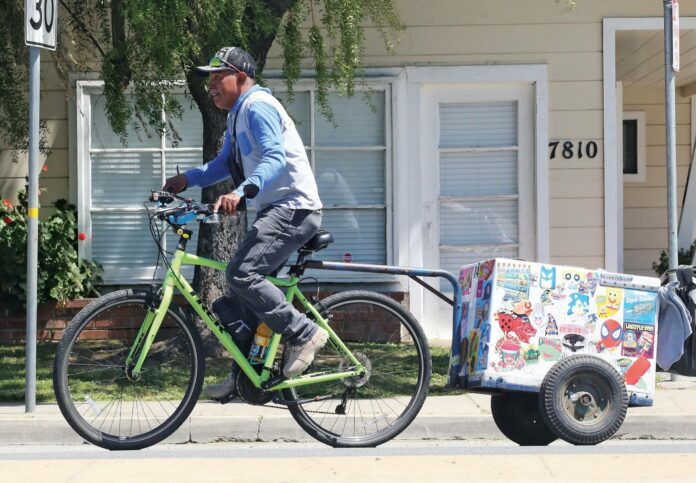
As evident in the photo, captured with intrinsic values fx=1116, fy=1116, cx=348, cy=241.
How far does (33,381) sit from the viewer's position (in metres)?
7.27

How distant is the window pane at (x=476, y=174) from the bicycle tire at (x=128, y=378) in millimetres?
6215

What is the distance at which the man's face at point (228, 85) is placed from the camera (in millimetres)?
5531

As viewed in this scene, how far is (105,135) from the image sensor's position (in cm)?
1121

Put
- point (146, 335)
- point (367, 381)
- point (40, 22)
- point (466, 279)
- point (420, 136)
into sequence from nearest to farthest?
point (146, 335), point (367, 381), point (466, 279), point (40, 22), point (420, 136)

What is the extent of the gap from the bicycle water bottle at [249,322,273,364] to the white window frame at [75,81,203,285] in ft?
19.2

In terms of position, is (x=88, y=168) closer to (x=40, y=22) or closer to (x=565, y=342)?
(x=40, y=22)

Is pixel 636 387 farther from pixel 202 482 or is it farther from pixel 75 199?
pixel 75 199

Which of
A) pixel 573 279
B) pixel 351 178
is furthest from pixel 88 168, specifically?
pixel 573 279

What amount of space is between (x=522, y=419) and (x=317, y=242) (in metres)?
1.53

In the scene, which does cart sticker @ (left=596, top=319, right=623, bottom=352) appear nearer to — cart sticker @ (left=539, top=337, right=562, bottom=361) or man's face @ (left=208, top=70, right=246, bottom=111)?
cart sticker @ (left=539, top=337, right=562, bottom=361)

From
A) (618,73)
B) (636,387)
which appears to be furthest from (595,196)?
(636,387)

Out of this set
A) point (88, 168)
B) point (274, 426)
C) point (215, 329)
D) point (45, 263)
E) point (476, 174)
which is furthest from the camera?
point (476, 174)

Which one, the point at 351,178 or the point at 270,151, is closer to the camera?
the point at 270,151

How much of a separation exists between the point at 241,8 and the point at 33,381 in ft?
9.82
